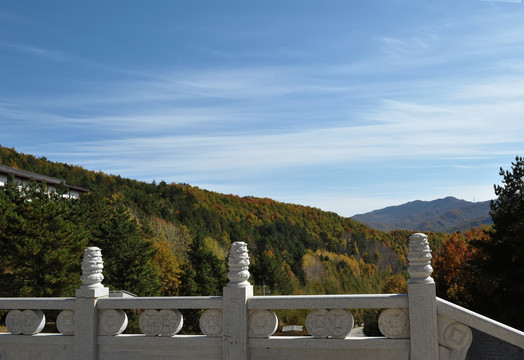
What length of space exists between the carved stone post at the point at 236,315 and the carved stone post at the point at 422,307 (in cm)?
216

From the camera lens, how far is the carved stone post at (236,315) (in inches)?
250

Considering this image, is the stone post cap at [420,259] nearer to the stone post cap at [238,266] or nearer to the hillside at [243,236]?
the stone post cap at [238,266]

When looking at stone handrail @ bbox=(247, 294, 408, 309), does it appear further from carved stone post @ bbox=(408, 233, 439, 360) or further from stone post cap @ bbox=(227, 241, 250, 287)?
stone post cap @ bbox=(227, 241, 250, 287)

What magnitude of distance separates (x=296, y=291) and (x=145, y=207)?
16779 millimetres

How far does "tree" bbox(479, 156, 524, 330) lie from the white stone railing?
491 inches

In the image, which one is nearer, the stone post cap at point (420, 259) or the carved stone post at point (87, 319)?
the stone post cap at point (420, 259)

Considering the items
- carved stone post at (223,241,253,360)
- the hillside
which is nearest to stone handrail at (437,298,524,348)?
carved stone post at (223,241,253,360)

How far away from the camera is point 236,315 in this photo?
6.39 metres

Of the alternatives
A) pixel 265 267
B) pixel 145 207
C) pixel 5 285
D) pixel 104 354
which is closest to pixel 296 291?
pixel 265 267

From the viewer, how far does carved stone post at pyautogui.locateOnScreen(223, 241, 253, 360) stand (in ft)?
20.9

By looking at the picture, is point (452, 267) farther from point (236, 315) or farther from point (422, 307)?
point (236, 315)

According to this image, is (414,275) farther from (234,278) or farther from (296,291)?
(296,291)

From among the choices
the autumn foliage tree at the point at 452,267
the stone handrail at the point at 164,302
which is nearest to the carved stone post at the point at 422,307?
the stone handrail at the point at 164,302

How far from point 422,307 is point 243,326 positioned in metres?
2.35
